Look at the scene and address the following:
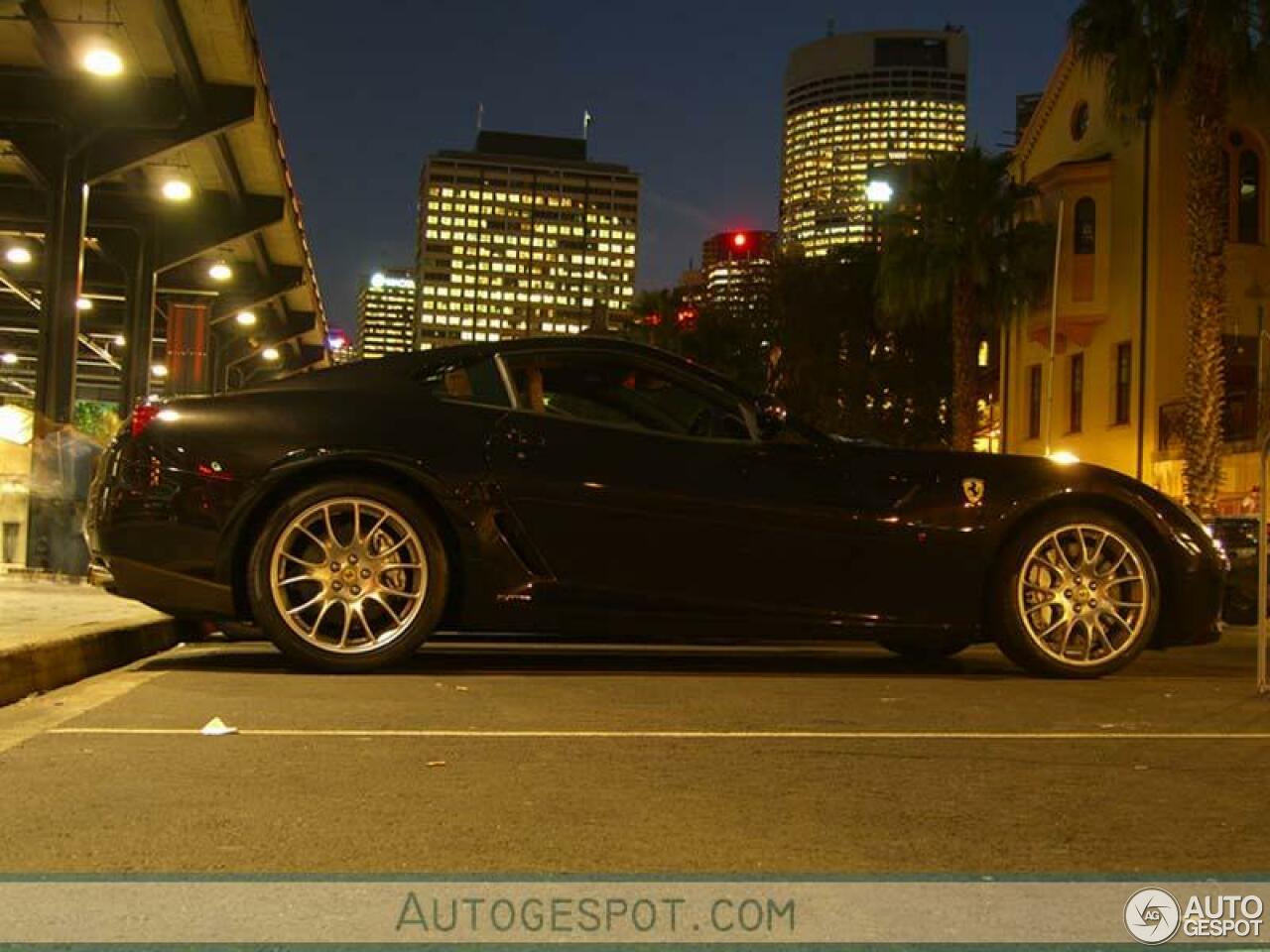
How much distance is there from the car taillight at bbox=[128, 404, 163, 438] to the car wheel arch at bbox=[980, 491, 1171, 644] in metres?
3.69

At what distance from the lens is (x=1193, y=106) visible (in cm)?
2291

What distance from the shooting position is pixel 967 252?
106ft

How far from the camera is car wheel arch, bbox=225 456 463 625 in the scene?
5887 millimetres

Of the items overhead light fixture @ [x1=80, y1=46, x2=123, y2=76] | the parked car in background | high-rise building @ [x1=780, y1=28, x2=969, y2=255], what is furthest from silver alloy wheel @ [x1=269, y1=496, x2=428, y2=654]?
high-rise building @ [x1=780, y1=28, x2=969, y2=255]

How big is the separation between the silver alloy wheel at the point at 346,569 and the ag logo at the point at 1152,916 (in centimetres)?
353

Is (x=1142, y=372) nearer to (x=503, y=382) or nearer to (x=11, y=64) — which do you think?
(x=11, y=64)

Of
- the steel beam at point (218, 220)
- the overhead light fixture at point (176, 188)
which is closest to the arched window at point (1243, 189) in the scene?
the steel beam at point (218, 220)

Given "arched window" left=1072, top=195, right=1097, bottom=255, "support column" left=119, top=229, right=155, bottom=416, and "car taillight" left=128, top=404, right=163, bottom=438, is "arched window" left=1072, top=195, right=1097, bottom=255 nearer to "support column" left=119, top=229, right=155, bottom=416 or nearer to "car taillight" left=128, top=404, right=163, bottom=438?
"support column" left=119, top=229, right=155, bottom=416

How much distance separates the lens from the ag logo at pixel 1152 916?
2789 millimetres

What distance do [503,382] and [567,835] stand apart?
3143 millimetres

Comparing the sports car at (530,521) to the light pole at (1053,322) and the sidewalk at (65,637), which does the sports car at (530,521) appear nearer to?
the sidewalk at (65,637)

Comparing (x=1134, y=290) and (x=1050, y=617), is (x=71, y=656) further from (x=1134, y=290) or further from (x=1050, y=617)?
(x=1134, y=290)

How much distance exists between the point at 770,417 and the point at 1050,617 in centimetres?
157

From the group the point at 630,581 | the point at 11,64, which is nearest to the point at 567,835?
the point at 630,581
